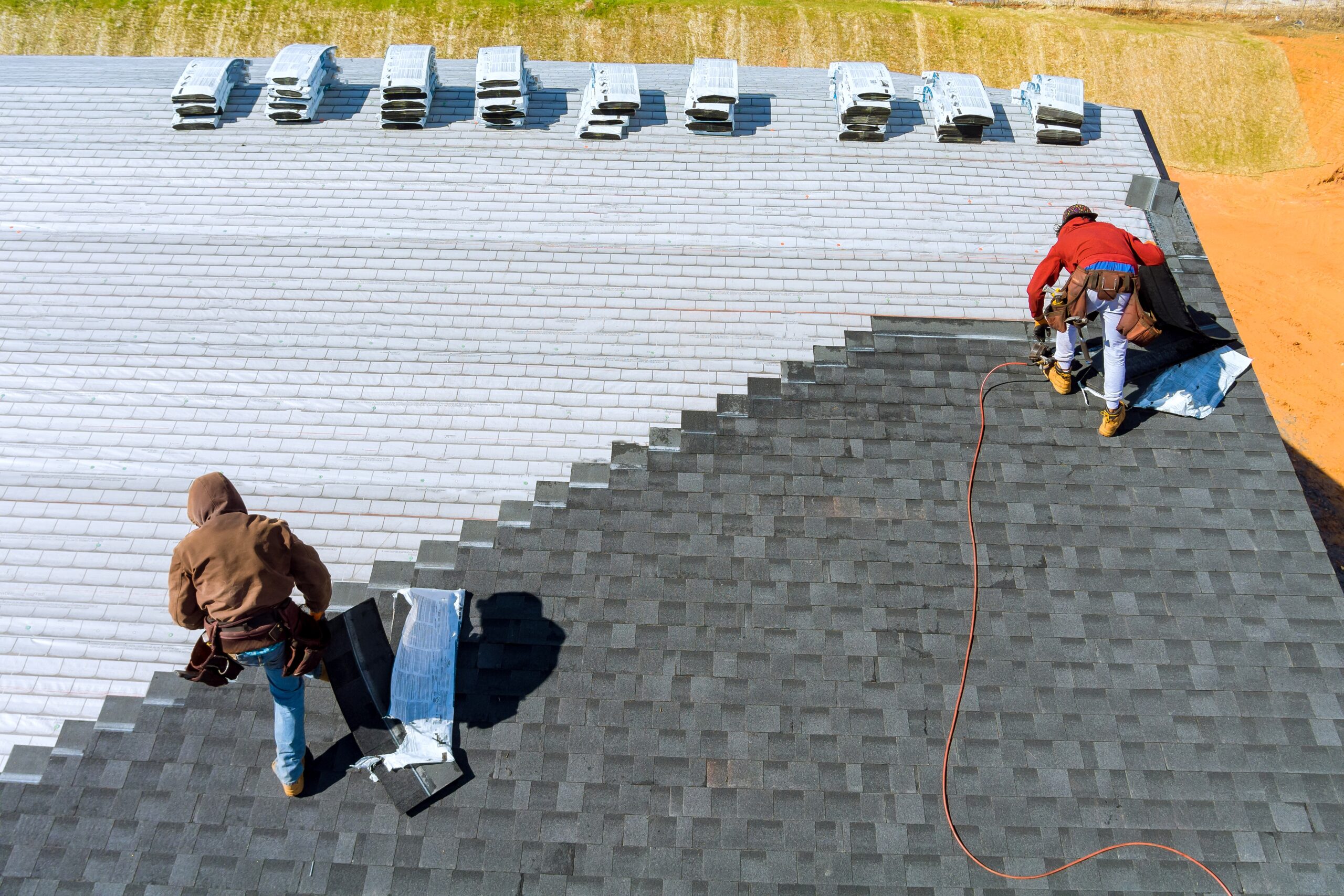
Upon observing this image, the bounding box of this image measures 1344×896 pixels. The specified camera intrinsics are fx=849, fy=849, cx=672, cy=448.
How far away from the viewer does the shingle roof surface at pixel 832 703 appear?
21.8 ft

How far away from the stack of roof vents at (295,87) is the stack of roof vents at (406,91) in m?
1.02

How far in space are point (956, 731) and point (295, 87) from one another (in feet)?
39.0

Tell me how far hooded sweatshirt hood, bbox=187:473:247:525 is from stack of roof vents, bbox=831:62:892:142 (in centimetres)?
933

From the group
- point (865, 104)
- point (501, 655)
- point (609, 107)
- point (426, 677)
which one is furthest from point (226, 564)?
point (865, 104)

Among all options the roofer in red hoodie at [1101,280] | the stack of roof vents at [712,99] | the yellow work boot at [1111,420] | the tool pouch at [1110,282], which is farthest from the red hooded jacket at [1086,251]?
the stack of roof vents at [712,99]

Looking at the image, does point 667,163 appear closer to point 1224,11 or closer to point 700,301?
point 700,301

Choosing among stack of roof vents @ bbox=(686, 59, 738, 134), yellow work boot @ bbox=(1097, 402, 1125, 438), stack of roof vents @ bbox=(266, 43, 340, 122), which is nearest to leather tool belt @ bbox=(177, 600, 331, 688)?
yellow work boot @ bbox=(1097, 402, 1125, 438)

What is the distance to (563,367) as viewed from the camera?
9.57 m

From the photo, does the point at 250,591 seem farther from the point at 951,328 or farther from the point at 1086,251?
the point at 1086,251

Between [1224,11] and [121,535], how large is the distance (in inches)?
1359

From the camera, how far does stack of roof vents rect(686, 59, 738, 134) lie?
12.0m

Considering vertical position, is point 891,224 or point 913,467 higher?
point 891,224

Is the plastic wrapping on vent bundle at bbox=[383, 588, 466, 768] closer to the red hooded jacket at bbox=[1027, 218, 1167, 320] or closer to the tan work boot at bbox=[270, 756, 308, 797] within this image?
the tan work boot at bbox=[270, 756, 308, 797]

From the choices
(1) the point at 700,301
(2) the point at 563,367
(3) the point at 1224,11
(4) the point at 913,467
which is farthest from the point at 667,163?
(3) the point at 1224,11
